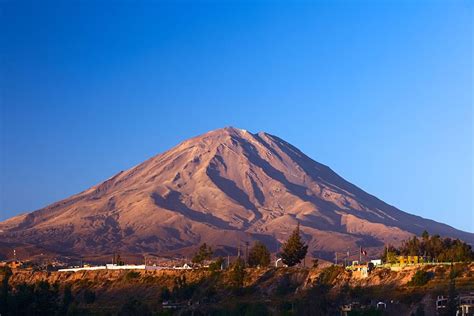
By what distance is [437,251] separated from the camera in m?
150

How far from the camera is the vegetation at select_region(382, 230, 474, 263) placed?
132m

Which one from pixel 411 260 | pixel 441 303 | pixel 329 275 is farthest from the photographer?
pixel 411 260

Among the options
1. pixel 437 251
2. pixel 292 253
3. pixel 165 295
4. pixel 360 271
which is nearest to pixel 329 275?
pixel 360 271

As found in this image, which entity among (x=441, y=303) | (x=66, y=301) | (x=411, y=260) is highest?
(x=411, y=260)

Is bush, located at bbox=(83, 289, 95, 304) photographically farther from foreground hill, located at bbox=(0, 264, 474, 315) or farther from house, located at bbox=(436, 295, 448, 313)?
house, located at bbox=(436, 295, 448, 313)

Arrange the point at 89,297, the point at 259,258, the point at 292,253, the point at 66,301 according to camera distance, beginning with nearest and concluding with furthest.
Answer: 1. the point at 66,301
2. the point at 89,297
3. the point at 292,253
4. the point at 259,258

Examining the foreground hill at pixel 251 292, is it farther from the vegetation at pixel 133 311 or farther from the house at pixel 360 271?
the house at pixel 360 271

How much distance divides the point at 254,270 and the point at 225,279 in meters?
4.32

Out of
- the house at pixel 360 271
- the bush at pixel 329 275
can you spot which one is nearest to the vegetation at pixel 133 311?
the bush at pixel 329 275

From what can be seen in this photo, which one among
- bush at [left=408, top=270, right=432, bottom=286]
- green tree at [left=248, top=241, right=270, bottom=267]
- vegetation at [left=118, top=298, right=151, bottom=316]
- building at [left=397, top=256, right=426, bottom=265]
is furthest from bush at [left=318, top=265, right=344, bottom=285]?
green tree at [left=248, top=241, right=270, bottom=267]

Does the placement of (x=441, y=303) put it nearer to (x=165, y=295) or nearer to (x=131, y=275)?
(x=165, y=295)

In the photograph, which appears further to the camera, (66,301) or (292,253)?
(292,253)

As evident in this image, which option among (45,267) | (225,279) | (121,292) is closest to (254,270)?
(225,279)

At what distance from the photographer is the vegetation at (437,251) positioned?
132 metres
